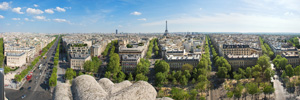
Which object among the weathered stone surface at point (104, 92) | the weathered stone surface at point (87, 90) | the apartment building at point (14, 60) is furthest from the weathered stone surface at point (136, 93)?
the apartment building at point (14, 60)

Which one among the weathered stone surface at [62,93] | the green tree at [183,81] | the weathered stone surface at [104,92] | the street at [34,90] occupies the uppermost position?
the weathered stone surface at [104,92]

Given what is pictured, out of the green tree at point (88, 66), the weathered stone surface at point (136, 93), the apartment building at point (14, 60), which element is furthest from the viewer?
the apartment building at point (14, 60)

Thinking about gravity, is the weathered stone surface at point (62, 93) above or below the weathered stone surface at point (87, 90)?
below

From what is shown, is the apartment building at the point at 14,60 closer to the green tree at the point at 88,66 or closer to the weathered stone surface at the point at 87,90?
the green tree at the point at 88,66

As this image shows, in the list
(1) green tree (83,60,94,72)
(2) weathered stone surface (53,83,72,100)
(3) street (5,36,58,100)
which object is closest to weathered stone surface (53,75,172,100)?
(2) weathered stone surface (53,83,72,100)

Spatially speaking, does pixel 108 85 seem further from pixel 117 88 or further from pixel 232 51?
pixel 232 51

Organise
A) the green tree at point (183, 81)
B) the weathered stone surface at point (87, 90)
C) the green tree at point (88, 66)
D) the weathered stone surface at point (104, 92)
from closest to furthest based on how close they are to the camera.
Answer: the weathered stone surface at point (104, 92)
the weathered stone surface at point (87, 90)
the green tree at point (183, 81)
the green tree at point (88, 66)

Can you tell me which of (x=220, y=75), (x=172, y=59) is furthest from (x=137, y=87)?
(x=172, y=59)

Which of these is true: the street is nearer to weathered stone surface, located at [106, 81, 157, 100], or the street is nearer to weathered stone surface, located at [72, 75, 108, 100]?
weathered stone surface, located at [72, 75, 108, 100]
